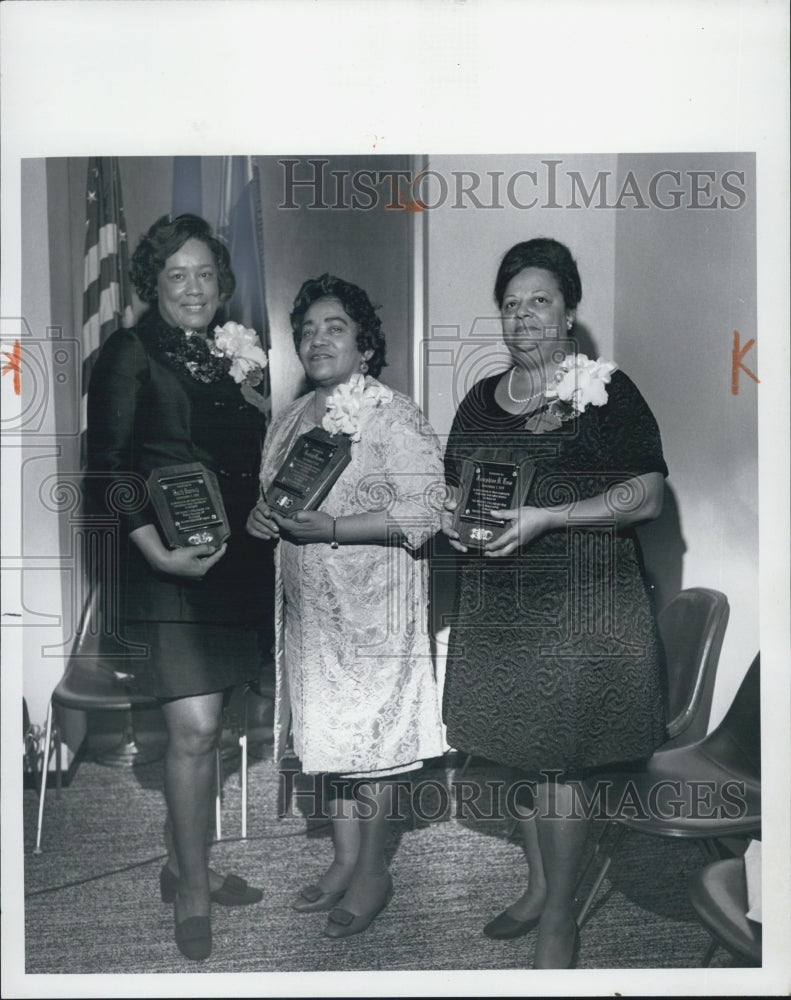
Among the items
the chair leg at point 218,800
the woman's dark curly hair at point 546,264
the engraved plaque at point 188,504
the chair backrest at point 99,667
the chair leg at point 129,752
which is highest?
the woman's dark curly hair at point 546,264

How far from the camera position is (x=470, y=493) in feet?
7.98

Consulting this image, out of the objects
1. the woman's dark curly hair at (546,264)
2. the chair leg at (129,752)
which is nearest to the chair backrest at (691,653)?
the woman's dark curly hair at (546,264)

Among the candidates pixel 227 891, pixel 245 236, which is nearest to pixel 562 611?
pixel 227 891

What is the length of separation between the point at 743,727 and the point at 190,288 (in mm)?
1779

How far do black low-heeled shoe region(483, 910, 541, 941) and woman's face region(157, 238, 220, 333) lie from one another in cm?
167

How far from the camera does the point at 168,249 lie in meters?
2.43

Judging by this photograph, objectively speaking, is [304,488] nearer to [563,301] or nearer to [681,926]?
[563,301]

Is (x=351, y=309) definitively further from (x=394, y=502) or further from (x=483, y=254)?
(x=394, y=502)

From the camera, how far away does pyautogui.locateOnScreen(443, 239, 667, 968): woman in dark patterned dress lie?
7.91 ft

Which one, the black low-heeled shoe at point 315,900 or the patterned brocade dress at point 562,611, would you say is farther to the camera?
the black low-heeled shoe at point 315,900

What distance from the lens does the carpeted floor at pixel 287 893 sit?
2500 millimetres

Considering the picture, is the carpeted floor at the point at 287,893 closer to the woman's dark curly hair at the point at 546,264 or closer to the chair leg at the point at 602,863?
the chair leg at the point at 602,863

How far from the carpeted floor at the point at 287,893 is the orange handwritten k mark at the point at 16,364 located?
977 mm

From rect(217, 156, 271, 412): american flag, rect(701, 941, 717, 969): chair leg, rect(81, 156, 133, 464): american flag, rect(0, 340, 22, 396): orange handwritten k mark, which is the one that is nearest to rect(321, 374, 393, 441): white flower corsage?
rect(217, 156, 271, 412): american flag
